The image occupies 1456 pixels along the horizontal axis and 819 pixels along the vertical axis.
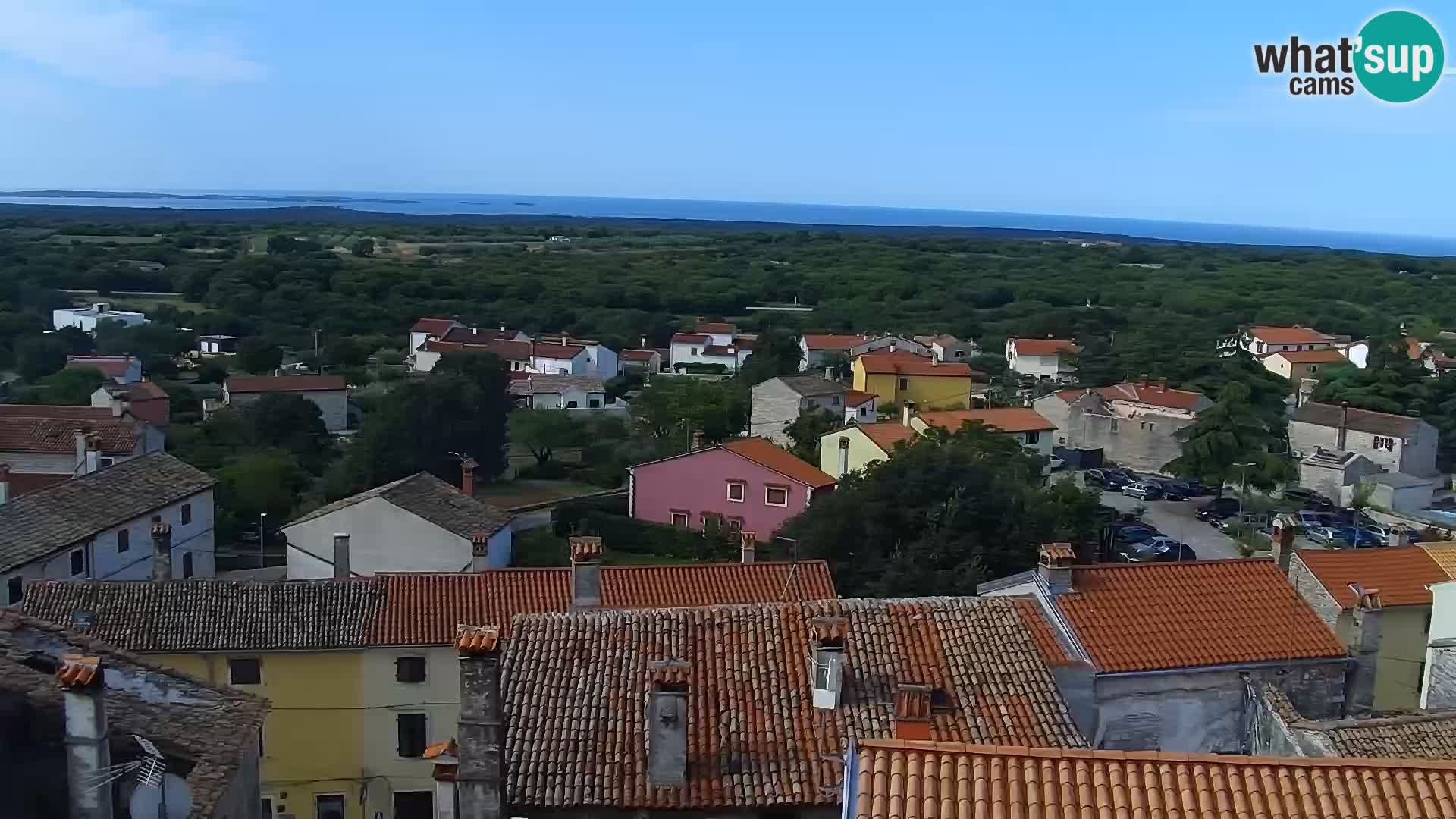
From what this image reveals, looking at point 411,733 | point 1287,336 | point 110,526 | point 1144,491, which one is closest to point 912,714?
point 411,733

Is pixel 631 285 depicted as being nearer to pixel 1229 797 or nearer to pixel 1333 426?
pixel 1333 426

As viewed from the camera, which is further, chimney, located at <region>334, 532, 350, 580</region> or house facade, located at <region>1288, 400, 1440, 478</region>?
house facade, located at <region>1288, 400, 1440, 478</region>

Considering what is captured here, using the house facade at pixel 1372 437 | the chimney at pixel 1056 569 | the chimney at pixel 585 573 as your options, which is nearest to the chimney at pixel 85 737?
the chimney at pixel 585 573

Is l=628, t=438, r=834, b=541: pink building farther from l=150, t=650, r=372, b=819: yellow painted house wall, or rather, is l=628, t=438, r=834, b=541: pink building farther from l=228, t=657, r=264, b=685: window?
l=228, t=657, r=264, b=685: window

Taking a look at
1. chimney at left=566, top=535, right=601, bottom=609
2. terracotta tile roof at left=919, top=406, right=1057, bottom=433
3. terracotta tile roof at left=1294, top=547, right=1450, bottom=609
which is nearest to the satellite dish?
chimney at left=566, top=535, right=601, bottom=609

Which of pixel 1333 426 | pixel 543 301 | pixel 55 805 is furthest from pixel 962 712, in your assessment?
pixel 543 301

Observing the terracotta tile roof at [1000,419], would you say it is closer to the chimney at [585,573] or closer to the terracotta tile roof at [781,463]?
the terracotta tile roof at [781,463]

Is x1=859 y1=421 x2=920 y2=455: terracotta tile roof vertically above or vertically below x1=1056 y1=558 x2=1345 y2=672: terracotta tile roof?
below
